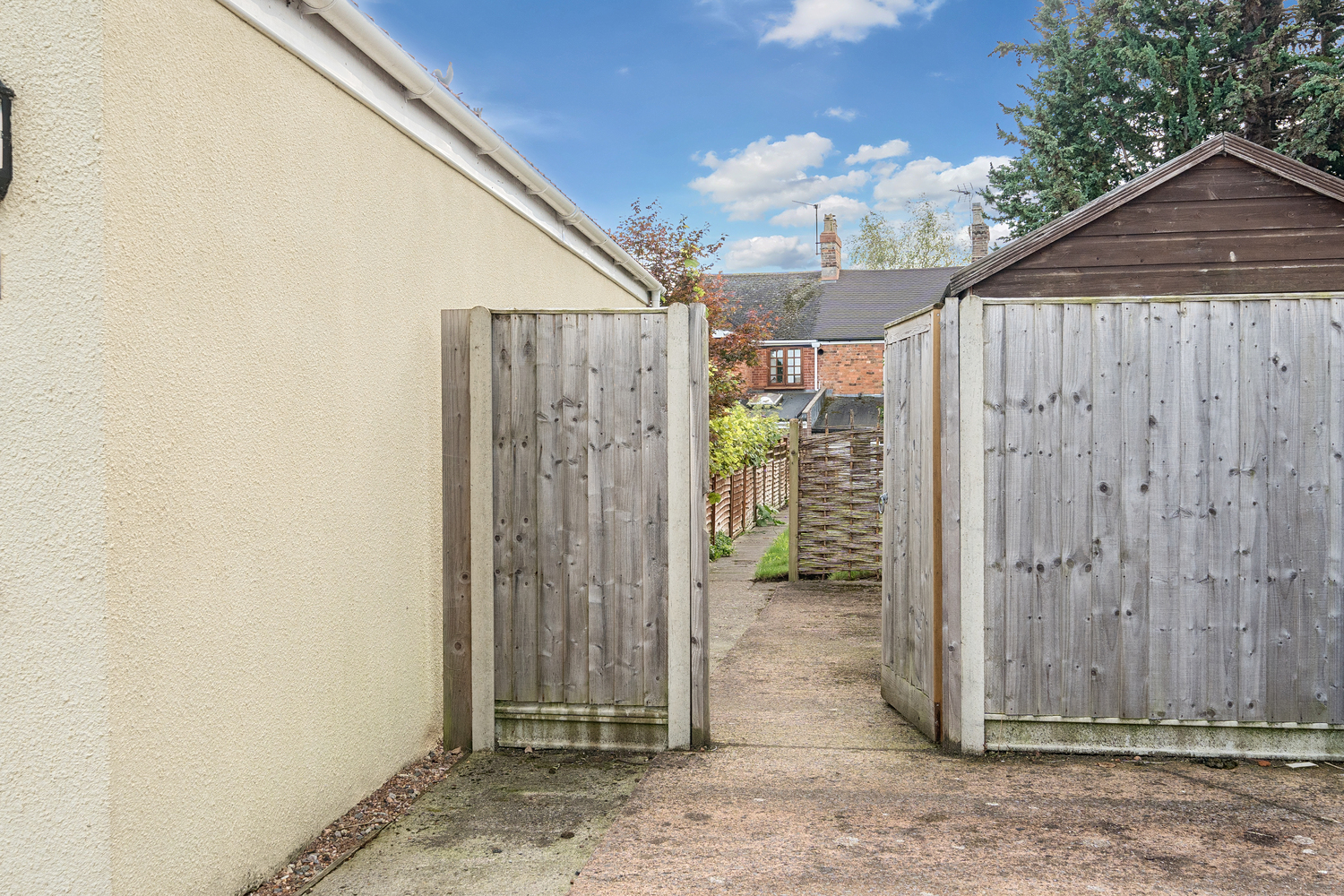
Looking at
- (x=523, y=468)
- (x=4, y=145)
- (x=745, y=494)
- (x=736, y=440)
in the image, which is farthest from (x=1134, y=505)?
(x=745, y=494)

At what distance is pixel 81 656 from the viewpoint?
2.38 meters

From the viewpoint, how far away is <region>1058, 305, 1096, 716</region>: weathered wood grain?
14.3 ft

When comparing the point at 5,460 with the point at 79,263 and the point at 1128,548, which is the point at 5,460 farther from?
the point at 1128,548

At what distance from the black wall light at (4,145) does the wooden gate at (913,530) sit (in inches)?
148

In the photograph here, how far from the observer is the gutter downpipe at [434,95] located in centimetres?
343

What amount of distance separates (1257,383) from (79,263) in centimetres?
479

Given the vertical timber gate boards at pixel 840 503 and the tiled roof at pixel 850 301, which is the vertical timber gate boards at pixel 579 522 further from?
the tiled roof at pixel 850 301

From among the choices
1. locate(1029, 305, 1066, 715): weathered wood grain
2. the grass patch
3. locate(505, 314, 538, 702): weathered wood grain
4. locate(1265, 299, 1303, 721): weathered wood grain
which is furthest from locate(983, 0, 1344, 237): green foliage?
locate(505, 314, 538, 702): weathered wood grain

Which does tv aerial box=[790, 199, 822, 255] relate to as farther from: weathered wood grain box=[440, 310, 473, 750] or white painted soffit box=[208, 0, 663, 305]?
weathered wood grain box=[440, 310, 473, 750]

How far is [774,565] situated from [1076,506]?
21.5 ft

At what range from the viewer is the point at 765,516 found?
16984 millimetres

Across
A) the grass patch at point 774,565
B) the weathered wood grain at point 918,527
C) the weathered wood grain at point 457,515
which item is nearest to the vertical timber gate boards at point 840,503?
the grass patch at point 774,565

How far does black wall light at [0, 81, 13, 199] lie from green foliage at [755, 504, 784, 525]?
14.7 meters

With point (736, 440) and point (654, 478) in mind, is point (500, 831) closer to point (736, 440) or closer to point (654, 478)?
point (654, 478)
